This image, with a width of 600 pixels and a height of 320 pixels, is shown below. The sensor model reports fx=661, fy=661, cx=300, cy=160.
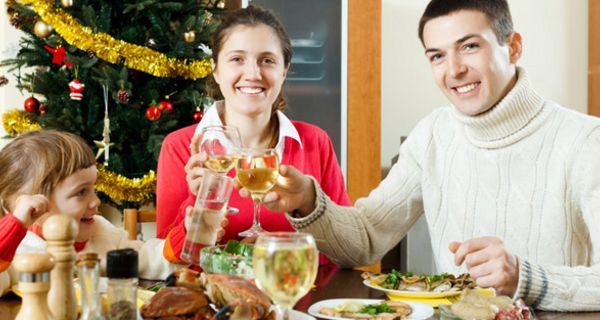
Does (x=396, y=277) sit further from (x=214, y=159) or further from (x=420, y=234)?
(x=420, y=234)

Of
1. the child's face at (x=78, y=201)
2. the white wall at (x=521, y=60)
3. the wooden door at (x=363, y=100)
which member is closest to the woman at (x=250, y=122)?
the child's face at (x=78, y=201)

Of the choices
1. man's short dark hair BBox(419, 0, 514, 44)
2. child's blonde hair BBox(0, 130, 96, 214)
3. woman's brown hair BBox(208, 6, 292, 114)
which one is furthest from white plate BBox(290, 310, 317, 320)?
woman's brown hair BBox(208, 6, 292, 114)

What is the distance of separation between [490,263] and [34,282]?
0.83 m

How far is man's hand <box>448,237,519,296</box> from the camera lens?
1.25 meters

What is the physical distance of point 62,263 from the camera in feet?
2.86

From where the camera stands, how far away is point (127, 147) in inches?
132

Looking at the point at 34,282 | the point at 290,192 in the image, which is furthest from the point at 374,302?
the point at 34,282

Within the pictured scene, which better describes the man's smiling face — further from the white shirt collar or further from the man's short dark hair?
the white shirt collar

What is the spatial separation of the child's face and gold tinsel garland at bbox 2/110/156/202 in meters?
1.46

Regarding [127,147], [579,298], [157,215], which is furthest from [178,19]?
[579,298]

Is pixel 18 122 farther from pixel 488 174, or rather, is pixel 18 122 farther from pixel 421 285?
pixel 421 285

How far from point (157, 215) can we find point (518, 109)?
1.24m

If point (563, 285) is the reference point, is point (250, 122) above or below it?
above

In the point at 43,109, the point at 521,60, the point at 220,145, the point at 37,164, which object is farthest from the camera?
the point at 521,60
